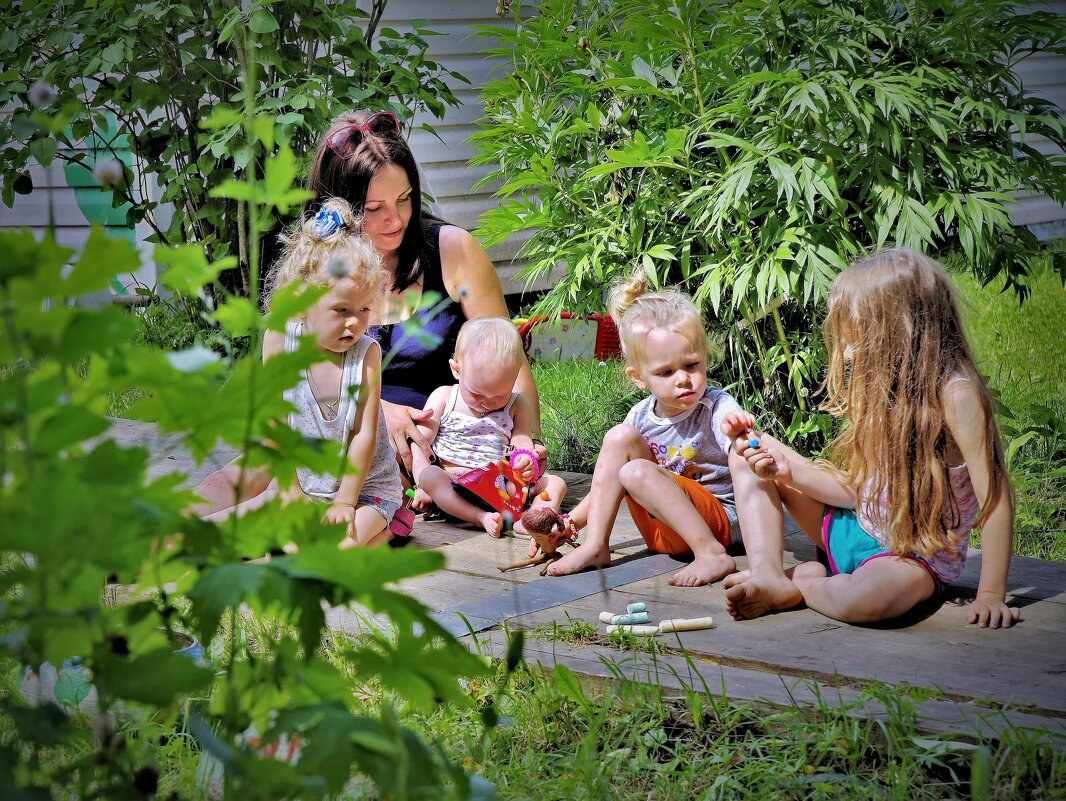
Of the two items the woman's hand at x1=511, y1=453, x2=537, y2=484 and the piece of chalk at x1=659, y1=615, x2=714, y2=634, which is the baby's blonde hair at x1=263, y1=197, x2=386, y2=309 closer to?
the woman's hand at x1=511, y1=453, x2=537, y2=484

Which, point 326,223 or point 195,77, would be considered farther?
point 195,77

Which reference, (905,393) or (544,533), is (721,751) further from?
(544,533)

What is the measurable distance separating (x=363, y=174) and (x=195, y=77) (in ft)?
7.33

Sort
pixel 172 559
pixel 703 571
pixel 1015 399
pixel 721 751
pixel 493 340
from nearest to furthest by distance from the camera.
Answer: pixel 172 559 → pixel 721 751 → pixel 703 571 → pixel 493 340 → pixel 1015 399

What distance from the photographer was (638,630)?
2.50m

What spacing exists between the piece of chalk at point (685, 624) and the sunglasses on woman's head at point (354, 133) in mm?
2191

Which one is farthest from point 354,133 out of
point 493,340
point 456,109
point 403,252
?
point 456,109

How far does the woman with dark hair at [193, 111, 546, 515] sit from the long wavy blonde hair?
4.21 ft

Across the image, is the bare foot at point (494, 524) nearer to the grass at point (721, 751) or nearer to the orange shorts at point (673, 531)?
the orange shorts at point (673, 531)

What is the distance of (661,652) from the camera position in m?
2.42

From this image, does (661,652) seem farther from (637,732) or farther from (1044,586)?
(1044,586)

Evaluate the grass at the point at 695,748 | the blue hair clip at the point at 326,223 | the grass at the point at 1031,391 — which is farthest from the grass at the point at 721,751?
the blue hair clip at the point at 326,223

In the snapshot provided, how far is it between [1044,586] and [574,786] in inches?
63.2

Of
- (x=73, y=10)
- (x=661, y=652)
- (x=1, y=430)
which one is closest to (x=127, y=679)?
(x=1, y=430)
